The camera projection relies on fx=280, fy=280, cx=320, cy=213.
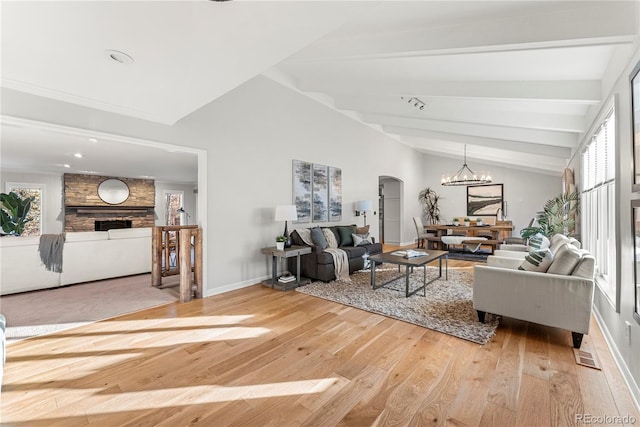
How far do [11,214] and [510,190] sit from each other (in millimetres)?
13280

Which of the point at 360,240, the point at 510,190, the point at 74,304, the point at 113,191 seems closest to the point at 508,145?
the point at 360,240

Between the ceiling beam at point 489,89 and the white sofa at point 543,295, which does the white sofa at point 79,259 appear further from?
the white sofa at point 543,295

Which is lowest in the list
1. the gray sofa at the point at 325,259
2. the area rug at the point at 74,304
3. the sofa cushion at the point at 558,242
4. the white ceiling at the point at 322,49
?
the area rug at the point at 74,304

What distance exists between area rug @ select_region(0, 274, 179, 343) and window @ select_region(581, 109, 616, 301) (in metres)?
5.05

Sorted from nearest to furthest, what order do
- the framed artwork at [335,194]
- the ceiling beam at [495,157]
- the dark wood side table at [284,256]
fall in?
the dark wood side table at [284,256] → the framed artwork at [335,194] → the ceiling beam at [495,157]

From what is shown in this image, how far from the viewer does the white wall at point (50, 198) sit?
7.19m

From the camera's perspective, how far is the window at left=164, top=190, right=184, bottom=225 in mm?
9508

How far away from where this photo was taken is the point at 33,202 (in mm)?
7238

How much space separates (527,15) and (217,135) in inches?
147

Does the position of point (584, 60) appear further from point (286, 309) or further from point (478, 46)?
point (286, 309)

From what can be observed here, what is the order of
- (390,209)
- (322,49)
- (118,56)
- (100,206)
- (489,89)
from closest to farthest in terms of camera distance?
(118,56)
(322,49)
(489,89)
(100,206)
(390,209)

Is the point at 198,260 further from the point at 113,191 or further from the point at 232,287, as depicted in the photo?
the point at 113,191

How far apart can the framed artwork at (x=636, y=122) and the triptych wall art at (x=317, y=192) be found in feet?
14.3

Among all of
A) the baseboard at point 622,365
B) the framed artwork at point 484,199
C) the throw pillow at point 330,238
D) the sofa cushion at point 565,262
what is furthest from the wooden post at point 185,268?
the framed artwork at point 484,199
